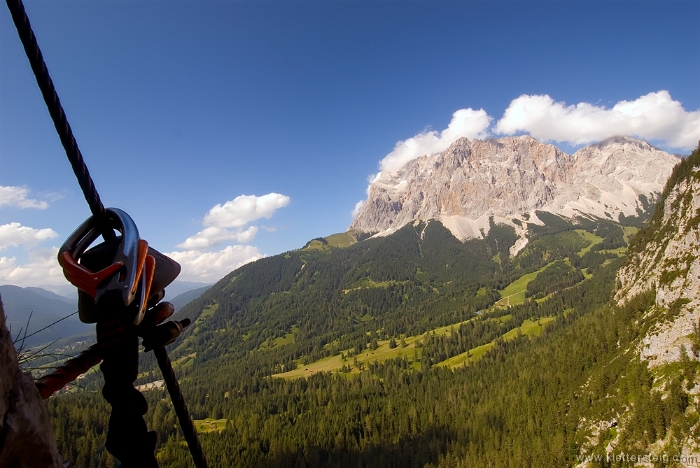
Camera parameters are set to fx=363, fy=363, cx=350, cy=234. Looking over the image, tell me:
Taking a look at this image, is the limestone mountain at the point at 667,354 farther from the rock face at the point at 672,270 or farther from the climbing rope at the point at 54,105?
the climbing rope at the point at 54,105

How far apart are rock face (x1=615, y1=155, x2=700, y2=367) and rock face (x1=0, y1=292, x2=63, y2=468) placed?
93.8 metres

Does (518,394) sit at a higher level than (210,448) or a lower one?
lower

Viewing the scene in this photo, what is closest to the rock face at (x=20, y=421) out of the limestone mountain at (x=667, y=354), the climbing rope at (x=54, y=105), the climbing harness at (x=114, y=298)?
the climbing harness at (x=114, y=298)

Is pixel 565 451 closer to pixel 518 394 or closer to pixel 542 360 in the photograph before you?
pixel 518 394

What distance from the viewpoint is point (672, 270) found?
83438 millimetres

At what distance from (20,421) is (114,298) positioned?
82 cm

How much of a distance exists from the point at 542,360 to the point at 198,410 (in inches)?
4283

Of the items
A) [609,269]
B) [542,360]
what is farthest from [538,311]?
[542,360]

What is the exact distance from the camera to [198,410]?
11788cm

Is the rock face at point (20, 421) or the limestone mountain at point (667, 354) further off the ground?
the rock face at point (20, 421)

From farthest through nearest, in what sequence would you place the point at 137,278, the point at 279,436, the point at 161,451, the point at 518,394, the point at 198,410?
the point at 198,410 → the point at 518,394 → the point at 279,436 → the point at 161,451 → the point at 137,278

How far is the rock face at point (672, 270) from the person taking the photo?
71.2 metres

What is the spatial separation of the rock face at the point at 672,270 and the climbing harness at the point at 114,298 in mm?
93451

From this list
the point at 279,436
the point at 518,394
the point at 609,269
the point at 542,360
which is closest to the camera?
the point at 279,436
